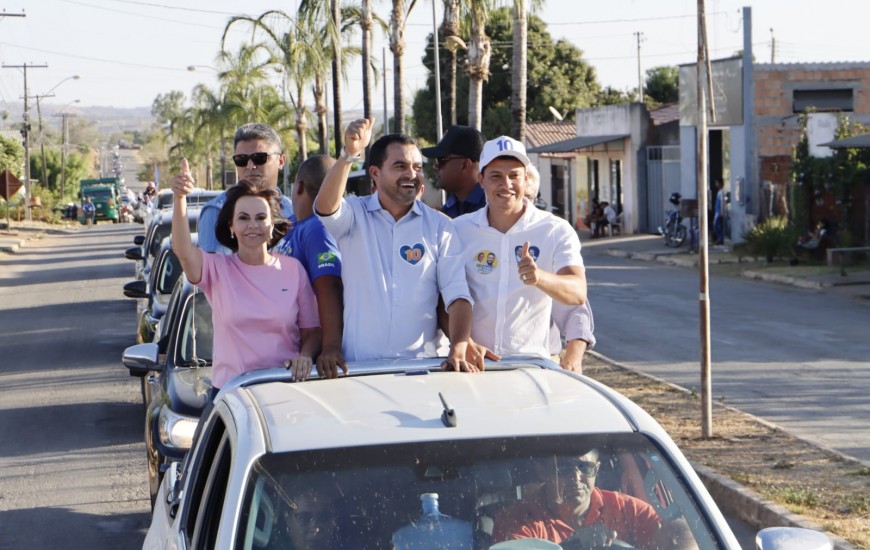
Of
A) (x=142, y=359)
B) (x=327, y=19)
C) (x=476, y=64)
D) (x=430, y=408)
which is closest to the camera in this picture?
(x=430, y=408)

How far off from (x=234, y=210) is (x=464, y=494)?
2133mm

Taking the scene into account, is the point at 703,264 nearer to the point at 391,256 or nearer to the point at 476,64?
the point at 391,256

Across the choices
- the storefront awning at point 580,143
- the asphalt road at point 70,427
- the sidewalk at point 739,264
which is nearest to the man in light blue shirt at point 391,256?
the asphalt road at point 70,427

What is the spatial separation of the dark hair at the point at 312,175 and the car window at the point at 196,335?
2.36m

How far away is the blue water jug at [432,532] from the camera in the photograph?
328 cm

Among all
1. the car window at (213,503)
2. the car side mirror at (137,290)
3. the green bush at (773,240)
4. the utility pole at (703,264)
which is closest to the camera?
the car window at (213,503)

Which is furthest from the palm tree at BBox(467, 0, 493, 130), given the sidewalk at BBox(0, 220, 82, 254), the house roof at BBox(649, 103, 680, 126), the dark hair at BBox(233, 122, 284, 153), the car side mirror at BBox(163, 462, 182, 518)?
the sidewalk at BBox(0, 220, 82, 254)

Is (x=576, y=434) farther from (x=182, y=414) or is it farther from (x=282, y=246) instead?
(x=182, y=414)

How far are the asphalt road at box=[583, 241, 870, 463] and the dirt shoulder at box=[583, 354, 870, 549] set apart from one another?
48 centimetres

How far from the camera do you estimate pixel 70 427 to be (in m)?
11.3

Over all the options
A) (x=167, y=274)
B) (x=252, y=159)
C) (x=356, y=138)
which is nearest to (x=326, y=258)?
(x=356, y=138)

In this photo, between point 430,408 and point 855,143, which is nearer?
point 430,408

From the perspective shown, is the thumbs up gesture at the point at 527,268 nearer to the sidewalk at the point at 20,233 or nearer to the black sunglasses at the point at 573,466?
the black sunglasses at the point at 573,466

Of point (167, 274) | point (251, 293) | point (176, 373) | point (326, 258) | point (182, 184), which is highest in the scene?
point (182, 184)
